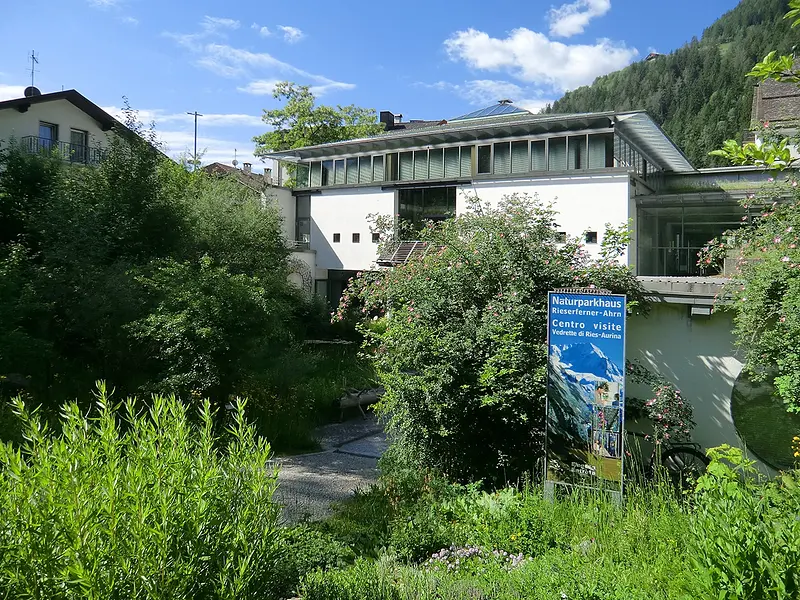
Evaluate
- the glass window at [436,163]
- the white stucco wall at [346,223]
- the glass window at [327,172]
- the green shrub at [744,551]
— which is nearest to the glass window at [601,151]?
the glass window at [436,163]

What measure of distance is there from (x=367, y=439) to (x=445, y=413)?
17.2 ft

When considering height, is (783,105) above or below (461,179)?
above

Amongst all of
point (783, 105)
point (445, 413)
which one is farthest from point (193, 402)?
point (783, 105)

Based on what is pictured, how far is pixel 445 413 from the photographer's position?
774 centimetres

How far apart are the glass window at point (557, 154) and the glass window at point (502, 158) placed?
1.79 m

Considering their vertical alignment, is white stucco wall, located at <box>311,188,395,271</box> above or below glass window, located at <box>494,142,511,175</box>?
below

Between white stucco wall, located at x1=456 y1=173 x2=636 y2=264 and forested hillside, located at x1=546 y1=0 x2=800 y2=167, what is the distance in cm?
4733

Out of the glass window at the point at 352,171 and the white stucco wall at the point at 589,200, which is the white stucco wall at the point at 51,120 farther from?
the white stucco wall at the point at 589,200

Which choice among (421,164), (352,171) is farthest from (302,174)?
(421,164)

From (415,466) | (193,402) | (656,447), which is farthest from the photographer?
(193,402)

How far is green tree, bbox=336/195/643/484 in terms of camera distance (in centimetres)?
760

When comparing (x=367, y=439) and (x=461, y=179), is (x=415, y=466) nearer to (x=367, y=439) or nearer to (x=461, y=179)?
(x=367, y=439)

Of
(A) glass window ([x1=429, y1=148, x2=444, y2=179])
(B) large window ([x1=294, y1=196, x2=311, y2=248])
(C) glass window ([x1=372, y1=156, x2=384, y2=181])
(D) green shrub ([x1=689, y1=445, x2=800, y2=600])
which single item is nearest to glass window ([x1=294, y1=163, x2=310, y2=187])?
(B) large window ([x1=294, y1=196, x2=311, y2=248])

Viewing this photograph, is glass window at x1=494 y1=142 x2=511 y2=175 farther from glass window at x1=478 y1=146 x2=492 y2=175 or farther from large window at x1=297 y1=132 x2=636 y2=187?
glass window at x1=478 y1=146 x2=492 y2=175
